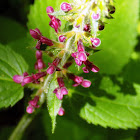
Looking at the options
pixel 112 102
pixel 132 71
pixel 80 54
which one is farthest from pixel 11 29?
pixel 80 54

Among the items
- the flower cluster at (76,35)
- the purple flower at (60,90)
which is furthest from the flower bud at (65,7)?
the purple flower at (60,90)

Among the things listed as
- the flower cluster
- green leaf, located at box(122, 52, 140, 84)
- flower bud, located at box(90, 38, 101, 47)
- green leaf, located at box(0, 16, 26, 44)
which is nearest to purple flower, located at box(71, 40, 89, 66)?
the flower cluster

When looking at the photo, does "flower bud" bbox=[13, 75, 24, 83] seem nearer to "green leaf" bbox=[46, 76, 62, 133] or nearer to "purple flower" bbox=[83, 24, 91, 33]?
"green leaf" bbox=[46, 76, 62, 133]

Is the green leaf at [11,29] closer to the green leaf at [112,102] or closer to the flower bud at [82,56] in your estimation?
the green leaf at [112,102]

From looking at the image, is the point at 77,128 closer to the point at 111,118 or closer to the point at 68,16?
the point at 111,118

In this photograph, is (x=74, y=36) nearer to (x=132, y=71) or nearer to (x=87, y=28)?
(x=87, y=28)
